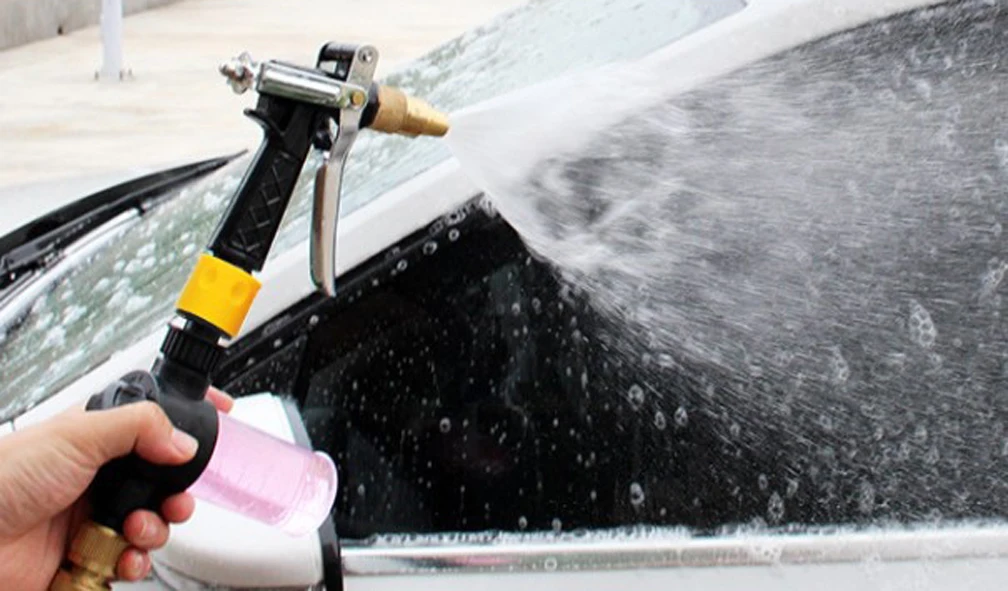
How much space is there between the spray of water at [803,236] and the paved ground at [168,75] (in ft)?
15.1

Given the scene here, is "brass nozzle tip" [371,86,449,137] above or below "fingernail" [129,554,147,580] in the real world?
above

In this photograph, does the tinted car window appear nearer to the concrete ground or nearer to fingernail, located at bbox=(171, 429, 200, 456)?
fingernail, located at bbox=(171, 429, 200, 456)

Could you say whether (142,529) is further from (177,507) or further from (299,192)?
(299,192)

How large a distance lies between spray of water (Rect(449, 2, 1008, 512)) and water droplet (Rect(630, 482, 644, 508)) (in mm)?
94

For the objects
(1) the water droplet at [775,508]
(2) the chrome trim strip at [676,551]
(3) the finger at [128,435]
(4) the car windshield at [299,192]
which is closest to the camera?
(3) the finger at [128,435]

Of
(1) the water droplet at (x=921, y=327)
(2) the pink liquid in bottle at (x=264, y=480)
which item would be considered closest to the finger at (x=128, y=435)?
(2) the pink liquid in bottle at (x=264, y=480)

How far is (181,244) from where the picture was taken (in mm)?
2428

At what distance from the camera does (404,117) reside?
5.05 feet

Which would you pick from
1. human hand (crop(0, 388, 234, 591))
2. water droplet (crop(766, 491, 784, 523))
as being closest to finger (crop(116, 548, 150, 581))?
human hand (crop(0, 388, 234, 591))

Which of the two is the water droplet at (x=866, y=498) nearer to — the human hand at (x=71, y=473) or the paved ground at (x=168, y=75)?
the human hand at (x=71, y=473)

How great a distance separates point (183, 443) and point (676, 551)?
0.64m

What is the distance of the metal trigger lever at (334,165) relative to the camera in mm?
1479

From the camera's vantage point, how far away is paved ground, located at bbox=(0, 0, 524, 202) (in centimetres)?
959

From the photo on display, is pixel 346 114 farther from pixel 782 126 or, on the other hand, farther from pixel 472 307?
pixel 782 126
